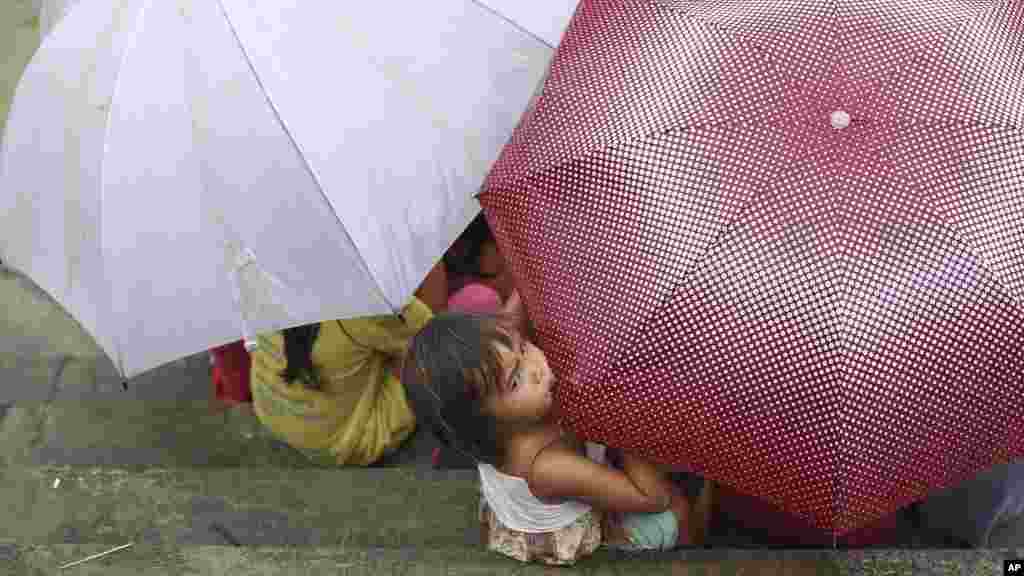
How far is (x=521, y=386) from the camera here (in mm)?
2756

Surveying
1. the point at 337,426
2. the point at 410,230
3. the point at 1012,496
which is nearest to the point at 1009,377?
the point at 1012,496

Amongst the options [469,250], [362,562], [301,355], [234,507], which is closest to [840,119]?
[362,562]

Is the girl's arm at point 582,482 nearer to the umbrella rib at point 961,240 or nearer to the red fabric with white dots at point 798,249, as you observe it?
the red fabric with white dots at point 798,249

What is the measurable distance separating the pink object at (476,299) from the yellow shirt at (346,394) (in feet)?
0.38

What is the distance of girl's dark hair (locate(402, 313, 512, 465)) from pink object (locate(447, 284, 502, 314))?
74 cm

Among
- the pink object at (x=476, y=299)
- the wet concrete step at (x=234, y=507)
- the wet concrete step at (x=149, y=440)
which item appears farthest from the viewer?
the wet concrete step at (x=149, y=440)

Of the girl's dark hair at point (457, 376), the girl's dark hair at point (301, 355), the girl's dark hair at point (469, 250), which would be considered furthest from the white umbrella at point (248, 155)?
the girl's dark hair at point (469, 250)

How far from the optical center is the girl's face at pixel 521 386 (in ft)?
8.99

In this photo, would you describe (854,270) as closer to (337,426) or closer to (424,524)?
(424,524)

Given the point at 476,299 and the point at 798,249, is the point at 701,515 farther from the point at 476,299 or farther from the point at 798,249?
the point at 798,249

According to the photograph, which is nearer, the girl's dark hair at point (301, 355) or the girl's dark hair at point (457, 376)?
the girl's dark hair at point (457, 376)

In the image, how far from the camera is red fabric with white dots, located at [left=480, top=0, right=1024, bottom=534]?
239 centimetres

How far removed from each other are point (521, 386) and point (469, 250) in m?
1.32

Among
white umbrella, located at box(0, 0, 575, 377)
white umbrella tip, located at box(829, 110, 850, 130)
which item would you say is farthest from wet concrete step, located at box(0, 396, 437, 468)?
white umbrella tip, located at box(829, 110, 850, 130)
